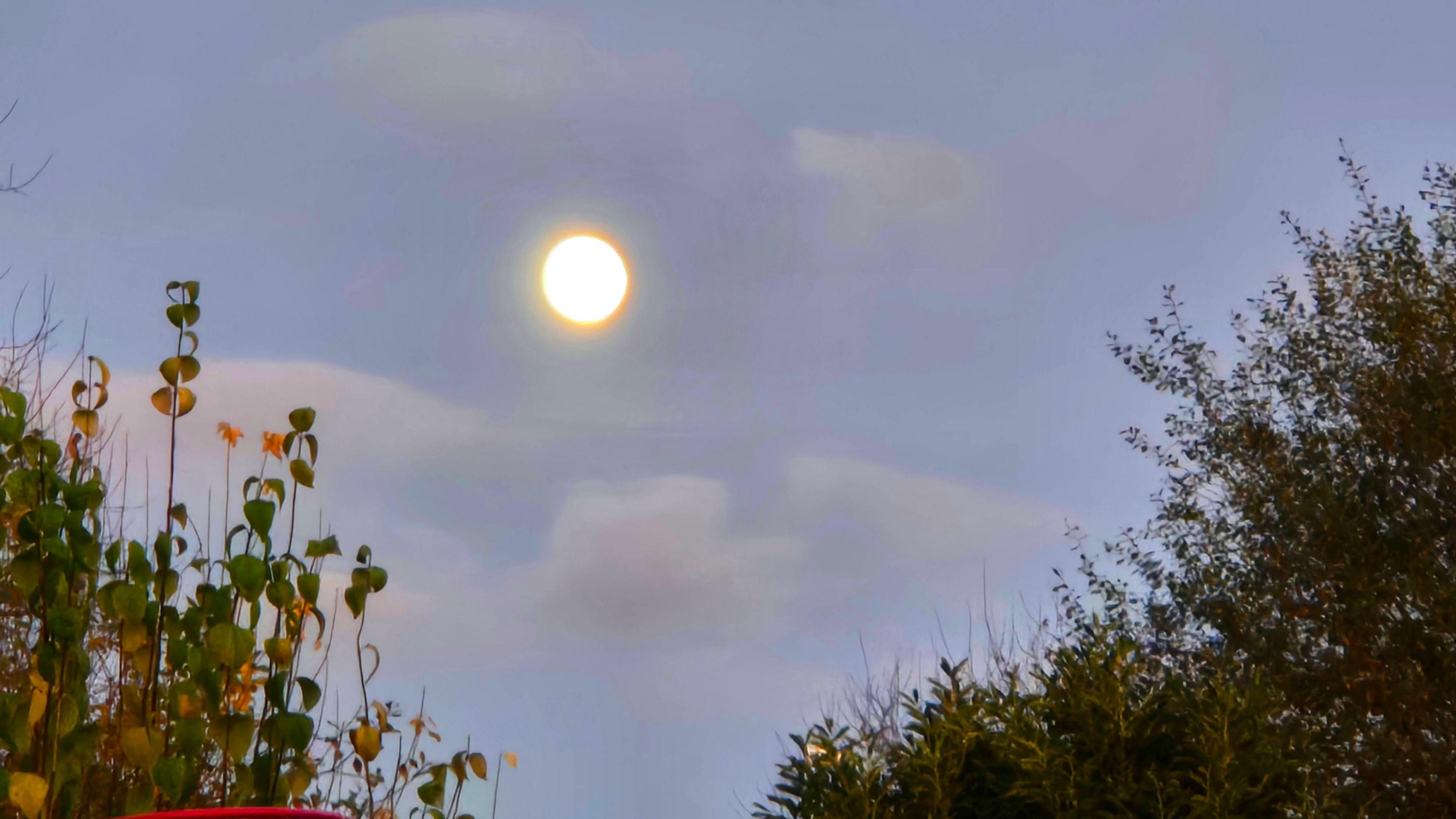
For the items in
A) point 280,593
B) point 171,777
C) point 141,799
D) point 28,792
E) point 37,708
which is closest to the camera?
point 28,792

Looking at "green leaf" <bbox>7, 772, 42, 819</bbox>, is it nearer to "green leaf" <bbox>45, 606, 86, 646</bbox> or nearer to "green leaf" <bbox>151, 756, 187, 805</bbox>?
"green leaf" <bbox>151, 756, 187, 805</bbox>

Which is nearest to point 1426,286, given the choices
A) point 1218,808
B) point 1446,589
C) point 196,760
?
point 1446,589

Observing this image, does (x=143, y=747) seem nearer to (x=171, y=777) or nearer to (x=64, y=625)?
(x=171, y=777)

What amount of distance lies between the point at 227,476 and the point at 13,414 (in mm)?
1884

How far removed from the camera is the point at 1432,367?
14.9 m

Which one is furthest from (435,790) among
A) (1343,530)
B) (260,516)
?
(1343,530)

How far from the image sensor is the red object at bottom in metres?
2.23

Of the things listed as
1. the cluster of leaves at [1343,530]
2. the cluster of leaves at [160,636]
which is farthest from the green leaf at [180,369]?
the cluster of leaves at [1343,530]

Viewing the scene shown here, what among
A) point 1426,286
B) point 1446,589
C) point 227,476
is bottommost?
point 227,476

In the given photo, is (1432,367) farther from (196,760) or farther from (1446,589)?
(196,760)

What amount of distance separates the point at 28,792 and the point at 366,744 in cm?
129

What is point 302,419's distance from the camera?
4.20m

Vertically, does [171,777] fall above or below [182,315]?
below

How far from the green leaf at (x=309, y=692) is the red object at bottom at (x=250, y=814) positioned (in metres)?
1.70
